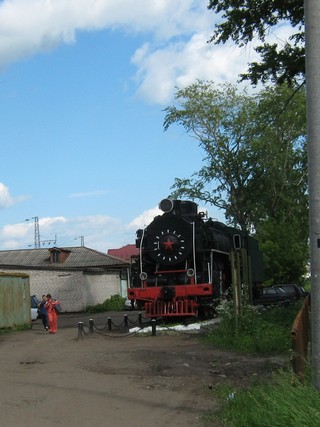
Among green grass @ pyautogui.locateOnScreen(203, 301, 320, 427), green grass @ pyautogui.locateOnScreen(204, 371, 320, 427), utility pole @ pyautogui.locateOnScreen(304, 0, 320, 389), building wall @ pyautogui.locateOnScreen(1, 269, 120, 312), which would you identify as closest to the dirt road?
green grass @ pyautogui.locateOnScreen(203, 301, 320, 427)

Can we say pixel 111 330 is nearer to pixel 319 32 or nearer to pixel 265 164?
pixel 319 32

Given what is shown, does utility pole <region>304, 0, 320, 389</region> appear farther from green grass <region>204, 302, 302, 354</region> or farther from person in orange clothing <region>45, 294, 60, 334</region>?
person in orange clothing <region>45, 294, 60, 334</region>

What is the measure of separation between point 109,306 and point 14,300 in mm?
18515

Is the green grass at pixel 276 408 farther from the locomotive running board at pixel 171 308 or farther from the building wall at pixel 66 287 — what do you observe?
the building wall at pixel 66 287

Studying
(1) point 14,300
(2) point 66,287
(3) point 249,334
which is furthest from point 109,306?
(3) point 249,334

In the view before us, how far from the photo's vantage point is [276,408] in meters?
5.78

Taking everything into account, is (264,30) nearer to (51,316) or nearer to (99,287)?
(51,316)

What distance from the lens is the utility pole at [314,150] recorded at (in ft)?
19.9

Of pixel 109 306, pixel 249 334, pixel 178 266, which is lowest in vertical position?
pixel 109 306

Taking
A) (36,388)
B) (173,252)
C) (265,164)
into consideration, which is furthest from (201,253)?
(265,164)

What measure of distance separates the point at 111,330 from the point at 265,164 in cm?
2636

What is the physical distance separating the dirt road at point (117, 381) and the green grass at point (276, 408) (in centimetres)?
42

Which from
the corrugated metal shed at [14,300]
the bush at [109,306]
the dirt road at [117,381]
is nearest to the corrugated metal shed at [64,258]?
the bush at [109,306]

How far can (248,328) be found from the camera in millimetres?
13891
